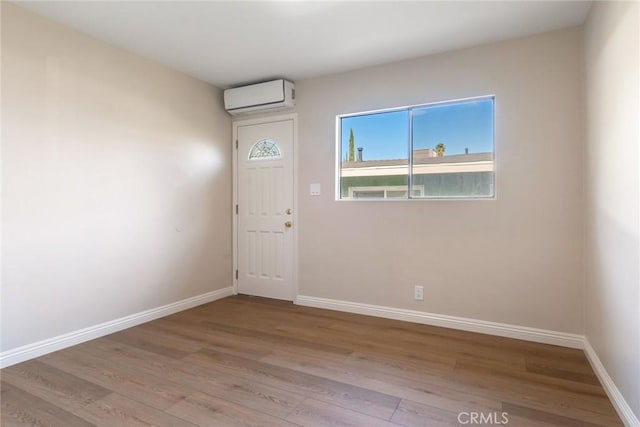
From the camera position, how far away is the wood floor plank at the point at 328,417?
1.65 metres

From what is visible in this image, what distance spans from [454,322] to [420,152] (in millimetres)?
1565

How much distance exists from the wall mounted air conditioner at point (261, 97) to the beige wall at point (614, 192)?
256 centimetres

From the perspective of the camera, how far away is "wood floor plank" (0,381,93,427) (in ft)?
5.45

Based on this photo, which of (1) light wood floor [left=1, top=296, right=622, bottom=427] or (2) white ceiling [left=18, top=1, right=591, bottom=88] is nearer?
(1) light wood floor [left=1, top=296, right=622, bottom=427]

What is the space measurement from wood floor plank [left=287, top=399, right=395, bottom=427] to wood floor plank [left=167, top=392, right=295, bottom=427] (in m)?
0.08

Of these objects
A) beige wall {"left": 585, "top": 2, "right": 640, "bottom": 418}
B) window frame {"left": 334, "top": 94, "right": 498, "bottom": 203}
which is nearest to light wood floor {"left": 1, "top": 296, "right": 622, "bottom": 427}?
beige wall {"left": 585, "top": 2, "right": 640, "bottom": 418}

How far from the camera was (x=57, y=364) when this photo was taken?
7.48 ft

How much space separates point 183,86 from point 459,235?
312 cm

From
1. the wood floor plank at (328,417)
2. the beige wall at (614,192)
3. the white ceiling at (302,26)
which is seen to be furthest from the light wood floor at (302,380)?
the white ceiling at (302,26)

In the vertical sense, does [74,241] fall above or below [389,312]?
above

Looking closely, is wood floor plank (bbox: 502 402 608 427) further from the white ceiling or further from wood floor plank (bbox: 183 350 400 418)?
the white ceiling

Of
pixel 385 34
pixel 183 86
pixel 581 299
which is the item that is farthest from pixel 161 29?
pixel 581 299

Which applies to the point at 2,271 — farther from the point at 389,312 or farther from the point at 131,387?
the point at 389,312

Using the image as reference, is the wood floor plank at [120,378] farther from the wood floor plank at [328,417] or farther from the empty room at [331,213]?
the wood floor plank at [328,417]
